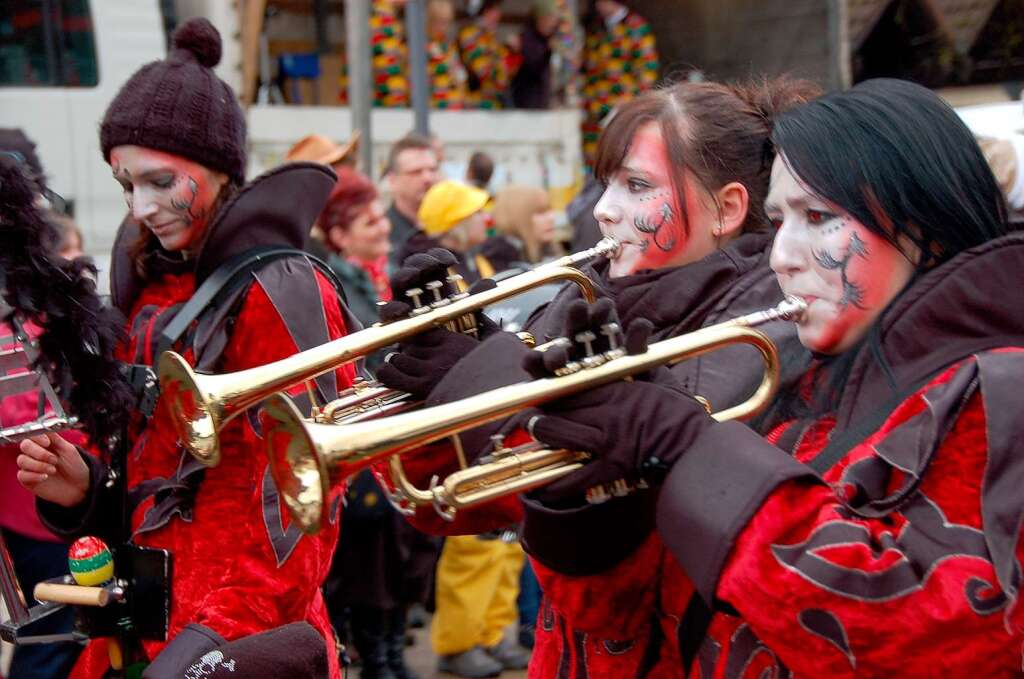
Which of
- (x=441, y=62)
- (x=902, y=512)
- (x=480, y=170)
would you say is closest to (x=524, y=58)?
(x=441, y=62)

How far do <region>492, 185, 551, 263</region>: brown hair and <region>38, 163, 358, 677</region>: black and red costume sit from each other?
379 centimetres

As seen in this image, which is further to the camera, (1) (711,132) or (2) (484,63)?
(2) (484,63)

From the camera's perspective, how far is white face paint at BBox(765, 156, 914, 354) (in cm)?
178

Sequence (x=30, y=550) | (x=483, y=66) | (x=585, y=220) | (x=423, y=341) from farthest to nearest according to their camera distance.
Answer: (x=483, y=66)
(x=585, y=220)
(x=30, y=550)
(x=423, y=341)

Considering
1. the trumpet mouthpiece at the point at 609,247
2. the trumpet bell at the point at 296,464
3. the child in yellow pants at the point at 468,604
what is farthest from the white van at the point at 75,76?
the trumpet bell at the point at 296,464

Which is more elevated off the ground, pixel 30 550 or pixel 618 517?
pixel 618 517

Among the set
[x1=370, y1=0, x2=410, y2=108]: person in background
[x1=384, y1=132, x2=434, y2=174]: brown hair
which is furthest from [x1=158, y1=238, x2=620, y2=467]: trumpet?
[x1=370, y1=0, x2=410, y2=108]: person in background

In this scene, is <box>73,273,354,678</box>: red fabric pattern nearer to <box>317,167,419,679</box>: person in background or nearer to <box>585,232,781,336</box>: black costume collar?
<box>585,232,781,336</box>: black costume collar

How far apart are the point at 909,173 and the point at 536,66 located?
9.18 metres

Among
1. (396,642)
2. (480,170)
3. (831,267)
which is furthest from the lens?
(480,170)

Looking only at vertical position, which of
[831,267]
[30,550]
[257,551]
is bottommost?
[30,550]

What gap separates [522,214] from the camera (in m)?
6.71

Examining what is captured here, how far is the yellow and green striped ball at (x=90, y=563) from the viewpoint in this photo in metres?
2.73

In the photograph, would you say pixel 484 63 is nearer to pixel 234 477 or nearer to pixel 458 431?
pixel 234 477
